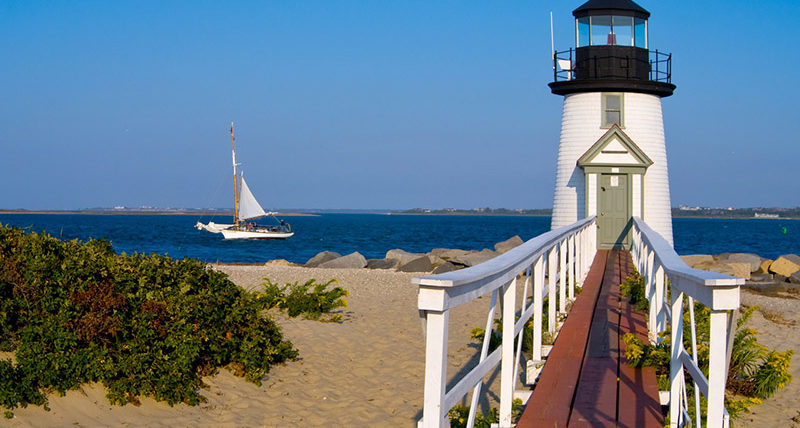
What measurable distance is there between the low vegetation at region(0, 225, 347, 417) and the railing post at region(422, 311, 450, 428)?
4451 millimetres

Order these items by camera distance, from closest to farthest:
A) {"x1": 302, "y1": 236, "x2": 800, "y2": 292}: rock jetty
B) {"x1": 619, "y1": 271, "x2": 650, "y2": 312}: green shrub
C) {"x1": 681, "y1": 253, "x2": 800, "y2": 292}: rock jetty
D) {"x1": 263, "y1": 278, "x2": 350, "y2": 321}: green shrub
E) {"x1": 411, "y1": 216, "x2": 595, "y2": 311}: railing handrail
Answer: {"x1": 411, "y1": 216, "x2": 595, "y2": 311}: railing handrail, {"x1": 619, "y1": 271, "x2": 650, "y2": 312}: green shrub, {"x1": 263, "y1": 278, "x2": 350, "y2": 321}: green shrub, {"x1": 681, "y1": 253, "x2": 800, "y2": 292}: rock jetty, {"x1": 302, "y1": 236, "x2": 800, "y2": 292}: rock jetty

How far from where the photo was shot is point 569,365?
19.6ft

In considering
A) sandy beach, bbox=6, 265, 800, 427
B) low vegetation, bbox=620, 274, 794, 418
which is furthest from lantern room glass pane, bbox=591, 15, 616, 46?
low vegetation, bbox=620, 274, 794, 418

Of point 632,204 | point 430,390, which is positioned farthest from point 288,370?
point 632,204

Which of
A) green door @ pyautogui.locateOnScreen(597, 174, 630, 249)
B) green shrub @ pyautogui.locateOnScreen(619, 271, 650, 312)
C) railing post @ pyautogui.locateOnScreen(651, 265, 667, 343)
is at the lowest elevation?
green shrub @ pyautogui.locateOnScreen(619, 271, 650, 312)

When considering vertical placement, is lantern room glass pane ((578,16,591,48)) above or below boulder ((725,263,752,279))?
above

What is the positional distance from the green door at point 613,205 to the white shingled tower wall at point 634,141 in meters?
0.44

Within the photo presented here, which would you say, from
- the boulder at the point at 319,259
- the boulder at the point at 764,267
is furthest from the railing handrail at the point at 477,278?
the boulder at the point at 764,267

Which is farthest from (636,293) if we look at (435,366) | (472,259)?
(472,259)

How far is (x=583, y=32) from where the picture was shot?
60.4ft

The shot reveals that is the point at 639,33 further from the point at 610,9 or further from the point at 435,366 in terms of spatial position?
the point at 435,366

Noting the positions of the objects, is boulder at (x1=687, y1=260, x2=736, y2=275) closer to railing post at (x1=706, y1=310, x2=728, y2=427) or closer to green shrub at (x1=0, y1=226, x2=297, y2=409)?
green shrub at (x1=0, y1=226, x2=297, y2=409)

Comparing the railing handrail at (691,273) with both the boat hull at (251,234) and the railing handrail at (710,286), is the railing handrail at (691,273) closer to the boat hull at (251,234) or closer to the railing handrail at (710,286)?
the railing handrail at (710,286)

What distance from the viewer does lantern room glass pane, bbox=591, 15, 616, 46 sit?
717 inches
